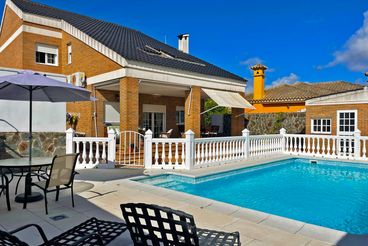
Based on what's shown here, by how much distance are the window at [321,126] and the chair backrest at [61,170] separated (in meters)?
19.6

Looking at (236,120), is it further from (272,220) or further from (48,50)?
(272,220)

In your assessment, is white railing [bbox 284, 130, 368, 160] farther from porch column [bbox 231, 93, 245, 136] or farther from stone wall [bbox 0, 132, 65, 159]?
stone wall [bbox 0, 132, 65, 159]

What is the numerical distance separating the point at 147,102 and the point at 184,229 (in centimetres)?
2091

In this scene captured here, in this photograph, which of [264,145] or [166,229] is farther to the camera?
[264,145]

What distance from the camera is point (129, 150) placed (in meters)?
14.7

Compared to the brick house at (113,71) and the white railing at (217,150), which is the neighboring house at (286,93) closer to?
the brick house at (113,71)

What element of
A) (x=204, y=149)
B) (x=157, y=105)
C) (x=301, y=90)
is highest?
(x=301, y=90)

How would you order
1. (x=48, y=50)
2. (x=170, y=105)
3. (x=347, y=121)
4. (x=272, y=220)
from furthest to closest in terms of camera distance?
(x=170, y=105)
(x=48, y=50)
(x=347, y=121)
(x=272, y=220)

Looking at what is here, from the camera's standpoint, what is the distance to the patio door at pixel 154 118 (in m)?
23.5

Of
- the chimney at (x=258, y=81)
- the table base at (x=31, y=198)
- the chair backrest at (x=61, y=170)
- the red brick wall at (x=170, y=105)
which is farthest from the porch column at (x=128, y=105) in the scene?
the chimney at (x=258, y=81)

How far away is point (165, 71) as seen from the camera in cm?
1739

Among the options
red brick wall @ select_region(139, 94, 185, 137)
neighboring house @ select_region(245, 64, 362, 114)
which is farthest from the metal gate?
neighboring house @ select_region(245, 64, 362, 114)

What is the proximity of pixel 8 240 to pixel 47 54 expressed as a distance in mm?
25339

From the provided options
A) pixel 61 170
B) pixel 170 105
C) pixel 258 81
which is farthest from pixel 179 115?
pixel 61 170
